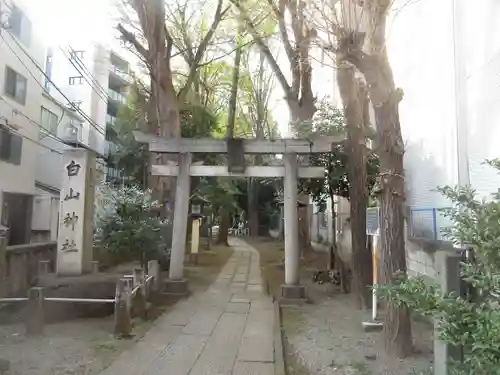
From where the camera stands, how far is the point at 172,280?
11672 millimetres

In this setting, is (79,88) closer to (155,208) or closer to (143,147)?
(143,147)

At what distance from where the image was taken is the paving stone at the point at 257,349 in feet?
21.4

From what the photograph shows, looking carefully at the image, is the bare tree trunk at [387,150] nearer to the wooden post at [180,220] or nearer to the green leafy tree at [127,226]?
the wooden post at [180,220]

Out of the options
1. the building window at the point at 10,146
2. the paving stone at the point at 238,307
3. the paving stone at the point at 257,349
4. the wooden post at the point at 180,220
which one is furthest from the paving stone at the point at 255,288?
the building window at the point at 10,146

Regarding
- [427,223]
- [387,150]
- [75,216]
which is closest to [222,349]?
[387,150]

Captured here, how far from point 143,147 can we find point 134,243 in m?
9.48

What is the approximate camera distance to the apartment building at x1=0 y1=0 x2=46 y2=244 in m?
18.2

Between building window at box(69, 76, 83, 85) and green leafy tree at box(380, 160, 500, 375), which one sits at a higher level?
building window at box(69, 76, 83, 85)

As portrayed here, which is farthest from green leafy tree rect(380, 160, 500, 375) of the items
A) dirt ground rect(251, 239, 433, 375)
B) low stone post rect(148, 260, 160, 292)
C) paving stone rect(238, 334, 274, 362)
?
low stone post rect(148, 260, 160, 292)

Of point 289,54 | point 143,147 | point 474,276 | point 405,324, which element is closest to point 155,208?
point 289,54

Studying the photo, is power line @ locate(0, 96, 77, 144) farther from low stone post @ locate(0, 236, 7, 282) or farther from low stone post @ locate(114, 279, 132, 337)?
low stone post @ locate(114, 279, 132, 337)

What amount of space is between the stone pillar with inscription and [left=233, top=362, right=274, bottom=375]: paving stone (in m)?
5.73

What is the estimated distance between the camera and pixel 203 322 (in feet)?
28.8

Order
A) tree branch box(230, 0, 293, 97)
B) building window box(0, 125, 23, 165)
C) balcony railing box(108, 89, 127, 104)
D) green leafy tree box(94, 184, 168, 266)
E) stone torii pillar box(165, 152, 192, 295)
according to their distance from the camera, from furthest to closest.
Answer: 1. balcony railing box(108, 89, 127, 104)
2. building window box(0, 125, 23, 165)
3. tree branch box(230, 0, 293, 97)
4. green leafy tree box(94, 184, 168, 266)
5. stone torii pillar box(165, 152, 192, 295)
